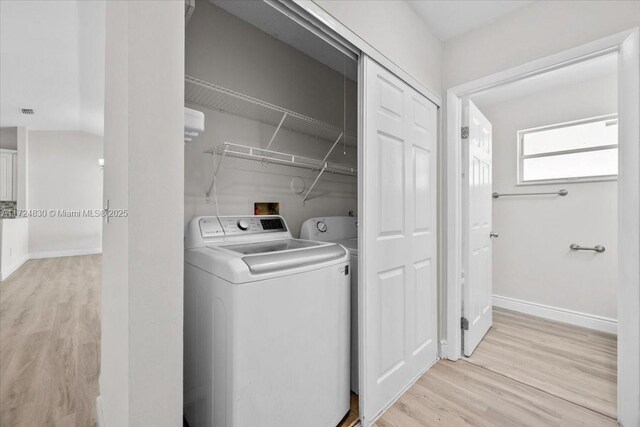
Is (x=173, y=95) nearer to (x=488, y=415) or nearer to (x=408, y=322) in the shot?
(x=408, y=322)

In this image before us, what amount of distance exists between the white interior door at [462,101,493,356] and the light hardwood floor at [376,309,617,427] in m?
0.21

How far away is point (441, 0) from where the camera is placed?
1774 mm

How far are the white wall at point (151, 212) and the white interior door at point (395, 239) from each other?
2.93 feet

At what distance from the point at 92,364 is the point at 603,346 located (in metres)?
3.96

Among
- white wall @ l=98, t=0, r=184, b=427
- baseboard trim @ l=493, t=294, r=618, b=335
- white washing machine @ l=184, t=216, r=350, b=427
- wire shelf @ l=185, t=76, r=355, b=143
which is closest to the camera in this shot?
white wall @ l=98, t=0, r=184, b=427

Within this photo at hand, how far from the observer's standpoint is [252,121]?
184 cm

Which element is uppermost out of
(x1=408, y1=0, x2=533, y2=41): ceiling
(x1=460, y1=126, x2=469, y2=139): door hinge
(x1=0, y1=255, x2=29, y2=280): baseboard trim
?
(x1=408, y1=0, x2=533, y2=41): ceiling

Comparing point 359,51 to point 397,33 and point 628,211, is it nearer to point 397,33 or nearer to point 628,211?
point 397,33

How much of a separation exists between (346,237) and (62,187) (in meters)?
6.65

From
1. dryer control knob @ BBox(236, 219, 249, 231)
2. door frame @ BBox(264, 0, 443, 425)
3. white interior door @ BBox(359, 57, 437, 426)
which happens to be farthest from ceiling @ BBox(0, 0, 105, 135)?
white interior door @ BBox(359, 57, 437, 426)

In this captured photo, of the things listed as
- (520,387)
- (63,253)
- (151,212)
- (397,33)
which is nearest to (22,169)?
(63,253)

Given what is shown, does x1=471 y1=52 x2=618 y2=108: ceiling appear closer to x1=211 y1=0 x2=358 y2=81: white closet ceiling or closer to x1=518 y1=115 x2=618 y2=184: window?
x1=518 y1=115 x2=618 y2=184: window

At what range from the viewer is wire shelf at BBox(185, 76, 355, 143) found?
1425 millimetres
